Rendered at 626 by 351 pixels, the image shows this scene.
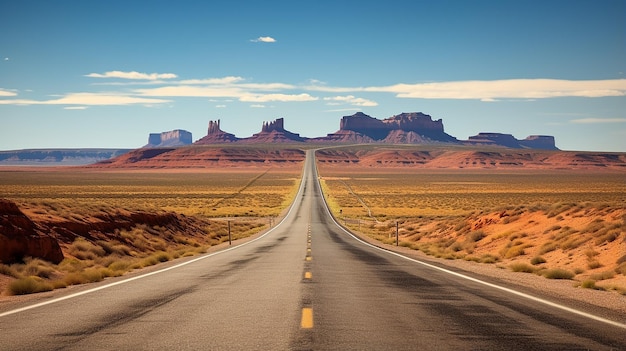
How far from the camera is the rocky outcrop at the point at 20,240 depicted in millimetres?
18750

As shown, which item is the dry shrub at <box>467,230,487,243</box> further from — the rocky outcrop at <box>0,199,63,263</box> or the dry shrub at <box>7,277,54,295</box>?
the dry shrub at <box>7,277,54,295</box>

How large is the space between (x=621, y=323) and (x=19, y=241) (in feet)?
59.3

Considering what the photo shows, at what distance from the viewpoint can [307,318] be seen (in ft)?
27.8

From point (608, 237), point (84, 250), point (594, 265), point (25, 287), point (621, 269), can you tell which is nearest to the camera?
point (25, 287)

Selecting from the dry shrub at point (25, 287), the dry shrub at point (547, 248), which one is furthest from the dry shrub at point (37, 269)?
the dry shrub at point (547, 248)

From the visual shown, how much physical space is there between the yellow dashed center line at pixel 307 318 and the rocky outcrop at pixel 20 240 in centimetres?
1305

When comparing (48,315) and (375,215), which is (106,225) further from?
(375,215)

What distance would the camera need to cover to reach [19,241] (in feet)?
63.8

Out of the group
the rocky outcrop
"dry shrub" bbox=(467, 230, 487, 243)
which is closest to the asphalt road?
the rocky outcrop

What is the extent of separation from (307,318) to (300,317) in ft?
0.50

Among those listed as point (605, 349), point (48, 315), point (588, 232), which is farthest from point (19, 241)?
point (588, 232)

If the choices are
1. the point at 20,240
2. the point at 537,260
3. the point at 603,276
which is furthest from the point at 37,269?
the point at 537,260

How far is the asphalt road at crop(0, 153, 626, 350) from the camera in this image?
699 cm

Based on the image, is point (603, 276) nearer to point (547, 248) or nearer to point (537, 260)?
point (537, 260)
